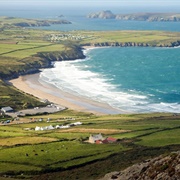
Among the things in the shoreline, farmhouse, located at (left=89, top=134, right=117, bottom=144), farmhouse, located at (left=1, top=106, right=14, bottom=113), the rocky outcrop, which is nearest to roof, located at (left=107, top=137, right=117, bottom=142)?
farmhouse, located at (left=89, top=134, right=117, bottom=144)

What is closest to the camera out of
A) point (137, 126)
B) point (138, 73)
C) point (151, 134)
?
point (151, 134)

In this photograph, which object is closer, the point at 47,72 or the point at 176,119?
the point at 176,119

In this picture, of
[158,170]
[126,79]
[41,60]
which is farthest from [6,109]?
[41,60]

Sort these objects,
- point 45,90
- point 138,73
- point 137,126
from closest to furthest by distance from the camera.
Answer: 1. point 137,126
2. point 45,90
3. point 138,73

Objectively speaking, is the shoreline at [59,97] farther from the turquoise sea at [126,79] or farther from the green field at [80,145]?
the green field at [80,145]

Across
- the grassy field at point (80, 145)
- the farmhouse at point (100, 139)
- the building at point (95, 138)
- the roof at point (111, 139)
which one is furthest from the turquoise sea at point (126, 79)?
the building at point (95, 138)

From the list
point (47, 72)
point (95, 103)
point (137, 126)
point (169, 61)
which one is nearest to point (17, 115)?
point (95, 103)

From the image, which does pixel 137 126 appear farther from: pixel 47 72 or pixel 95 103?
pixel 47 72
